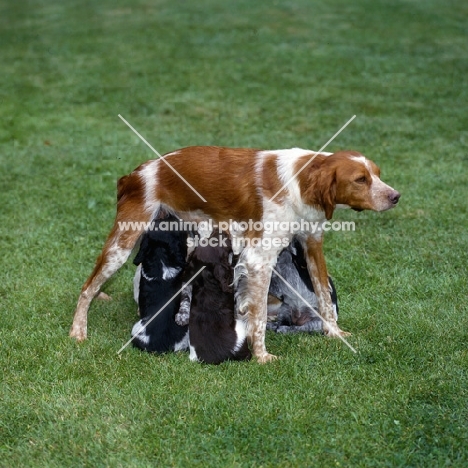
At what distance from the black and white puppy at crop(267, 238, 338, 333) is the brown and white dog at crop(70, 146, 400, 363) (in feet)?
0.60

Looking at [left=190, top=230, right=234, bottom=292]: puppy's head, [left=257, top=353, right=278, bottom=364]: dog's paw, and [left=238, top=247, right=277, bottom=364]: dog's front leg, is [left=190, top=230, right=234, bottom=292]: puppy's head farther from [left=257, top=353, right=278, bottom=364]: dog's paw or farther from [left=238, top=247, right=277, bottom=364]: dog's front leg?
[left=257, top=353, right=278, bottom=364]: dog's paw

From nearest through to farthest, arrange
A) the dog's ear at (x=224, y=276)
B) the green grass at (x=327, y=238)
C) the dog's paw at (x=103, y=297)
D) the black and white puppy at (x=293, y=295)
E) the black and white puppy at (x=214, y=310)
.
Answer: the green grass at (x=327, y=238) → the black and white puppy at (x=214, y=310) → the dog's ear at (x=224, y=276) → the black and white puppy at (x=293, y=295) → the dog's paw at (x=103, y=297)

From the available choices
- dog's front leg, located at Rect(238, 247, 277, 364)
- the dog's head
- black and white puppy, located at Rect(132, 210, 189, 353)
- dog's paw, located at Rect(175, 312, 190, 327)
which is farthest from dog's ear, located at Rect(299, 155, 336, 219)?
dog's paw, located at Rect(175, 312, 190, 327)

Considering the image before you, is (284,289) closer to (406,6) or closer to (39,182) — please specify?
(39,182)

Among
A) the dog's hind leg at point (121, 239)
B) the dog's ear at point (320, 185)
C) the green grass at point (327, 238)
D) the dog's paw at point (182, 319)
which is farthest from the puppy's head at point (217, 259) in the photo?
the dog's ear at point (320, 185)

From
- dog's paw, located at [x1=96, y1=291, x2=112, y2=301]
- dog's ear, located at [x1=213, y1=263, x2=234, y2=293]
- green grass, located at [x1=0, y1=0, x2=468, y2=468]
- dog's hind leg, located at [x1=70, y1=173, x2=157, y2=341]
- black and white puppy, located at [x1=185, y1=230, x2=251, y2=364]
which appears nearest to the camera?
green grass, located at [x1=0, y1=0, x2=468, y2=468]

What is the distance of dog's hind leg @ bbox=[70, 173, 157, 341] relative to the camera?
5.27m

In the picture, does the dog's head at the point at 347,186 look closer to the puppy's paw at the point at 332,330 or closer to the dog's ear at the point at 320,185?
the dog's ear at the point at 320,185

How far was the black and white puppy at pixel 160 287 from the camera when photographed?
5.17 metres

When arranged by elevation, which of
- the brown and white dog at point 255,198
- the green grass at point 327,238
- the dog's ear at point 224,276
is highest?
the brown and white dog at point 255,198

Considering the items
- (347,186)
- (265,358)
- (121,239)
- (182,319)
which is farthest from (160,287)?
(347,186)

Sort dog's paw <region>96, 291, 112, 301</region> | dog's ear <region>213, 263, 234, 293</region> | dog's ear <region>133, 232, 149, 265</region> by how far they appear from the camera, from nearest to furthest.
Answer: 1. dog's ear <region>213, 263, 234, 293</region>
2. dog's ear <region>133, 232, 149, 265</region>
3. dog's paw <region>96, 291, 112, 301</region>

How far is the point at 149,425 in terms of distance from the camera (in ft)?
14.1

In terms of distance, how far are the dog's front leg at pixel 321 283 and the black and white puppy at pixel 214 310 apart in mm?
584
